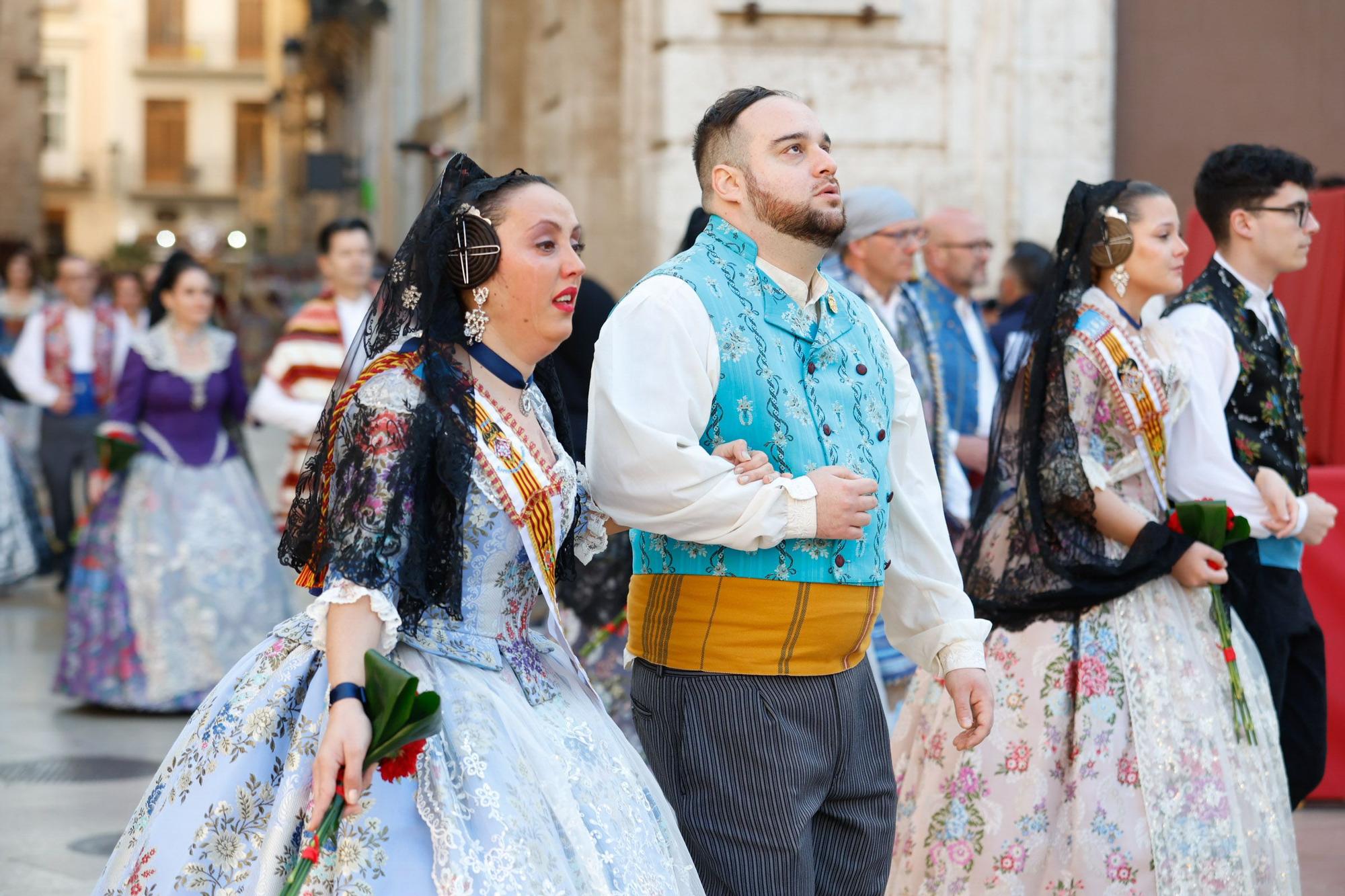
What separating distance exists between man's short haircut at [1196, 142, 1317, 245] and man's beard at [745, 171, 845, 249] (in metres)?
1.90

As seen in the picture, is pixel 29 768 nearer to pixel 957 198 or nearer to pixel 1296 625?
pixel 1296 625

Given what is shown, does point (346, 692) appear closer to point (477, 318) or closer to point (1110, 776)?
point (477, 318)

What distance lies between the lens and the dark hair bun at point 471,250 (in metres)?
3.11

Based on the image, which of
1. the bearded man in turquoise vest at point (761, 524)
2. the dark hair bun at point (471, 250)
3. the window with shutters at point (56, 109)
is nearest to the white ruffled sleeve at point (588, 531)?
the bearded man in turquoise vest at point (761, 524)

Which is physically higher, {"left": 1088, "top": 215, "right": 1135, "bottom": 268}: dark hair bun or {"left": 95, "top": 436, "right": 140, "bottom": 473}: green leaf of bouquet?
{"left": 1088, "top": 215, "right": 1135, "bottom": 268}: dark hair bun

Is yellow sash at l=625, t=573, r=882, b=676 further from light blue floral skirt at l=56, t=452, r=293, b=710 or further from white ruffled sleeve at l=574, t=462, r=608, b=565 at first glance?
light blue floral skirt at l=56, t=452, r=293, b=710

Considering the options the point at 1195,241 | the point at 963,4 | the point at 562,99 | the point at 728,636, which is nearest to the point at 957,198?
the point at 963,4

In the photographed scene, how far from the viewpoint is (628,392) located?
3.28m

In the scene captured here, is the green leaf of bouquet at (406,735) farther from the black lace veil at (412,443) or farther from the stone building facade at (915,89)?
the stone building facade at (915,89)

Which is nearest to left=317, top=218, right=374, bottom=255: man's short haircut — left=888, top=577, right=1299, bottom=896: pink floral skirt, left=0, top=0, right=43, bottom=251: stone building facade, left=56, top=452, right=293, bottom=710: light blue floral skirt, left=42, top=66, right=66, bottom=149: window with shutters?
left=56, top=452, right=293, bottom=710: light blue floral skirt

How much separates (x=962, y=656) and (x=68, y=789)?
4016 millimetres

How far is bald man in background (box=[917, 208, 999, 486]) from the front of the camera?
6.56 m

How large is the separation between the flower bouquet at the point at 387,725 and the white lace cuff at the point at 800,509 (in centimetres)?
72

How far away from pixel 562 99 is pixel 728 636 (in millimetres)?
10206
